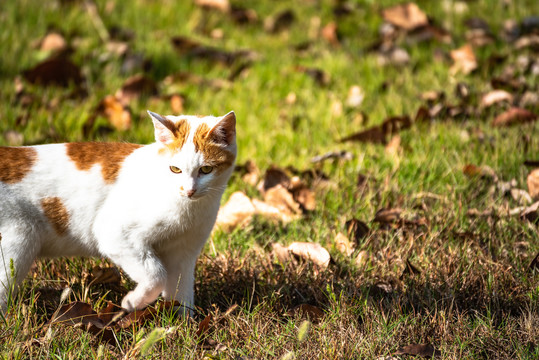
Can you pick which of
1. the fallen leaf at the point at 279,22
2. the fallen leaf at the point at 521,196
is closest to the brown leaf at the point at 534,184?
the fallen leaf at the point at 521,196

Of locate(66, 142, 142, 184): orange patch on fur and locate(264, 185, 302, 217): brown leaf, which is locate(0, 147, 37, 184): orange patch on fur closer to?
locate(66, 142, 142, 184): orange patch on fur

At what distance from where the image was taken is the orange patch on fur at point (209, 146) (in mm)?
2072

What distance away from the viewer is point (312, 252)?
8.19 feet

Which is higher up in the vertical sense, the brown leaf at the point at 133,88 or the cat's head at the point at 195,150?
the cat's head at the point at 195,150

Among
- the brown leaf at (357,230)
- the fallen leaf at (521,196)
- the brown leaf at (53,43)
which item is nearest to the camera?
the brown leaf at (357,230)

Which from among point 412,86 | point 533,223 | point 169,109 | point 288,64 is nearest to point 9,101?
point 169,109

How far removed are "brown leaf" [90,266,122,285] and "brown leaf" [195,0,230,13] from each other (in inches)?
127

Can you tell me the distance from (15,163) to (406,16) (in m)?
3.47

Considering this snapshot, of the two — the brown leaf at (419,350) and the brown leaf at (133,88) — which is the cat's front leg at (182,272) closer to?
the brown leaf at (419,350)

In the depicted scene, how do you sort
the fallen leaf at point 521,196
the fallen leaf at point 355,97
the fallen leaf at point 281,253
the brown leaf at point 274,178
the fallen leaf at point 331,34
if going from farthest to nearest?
the fallen leaf at point 331,34 → the fallen leaf at point 355,97 → the brown leaf at point 274,178 → the fallen leaf at point 521,196 → the fallen leaf at point 281,253

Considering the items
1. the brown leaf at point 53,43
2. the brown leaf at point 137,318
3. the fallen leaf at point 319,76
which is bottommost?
the brown leaf at point 137,318

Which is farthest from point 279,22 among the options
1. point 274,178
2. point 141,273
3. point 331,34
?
point 141,273

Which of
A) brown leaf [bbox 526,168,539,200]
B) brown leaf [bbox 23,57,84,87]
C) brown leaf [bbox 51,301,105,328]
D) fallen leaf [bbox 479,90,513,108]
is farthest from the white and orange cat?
fallen leaf [bbox 479,90,513,108]

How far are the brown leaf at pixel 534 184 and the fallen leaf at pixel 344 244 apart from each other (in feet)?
3.01
